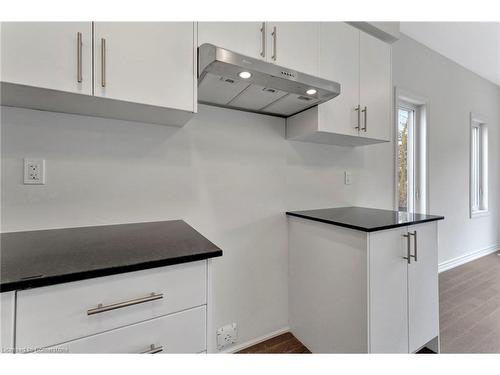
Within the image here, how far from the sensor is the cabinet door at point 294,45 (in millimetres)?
1340

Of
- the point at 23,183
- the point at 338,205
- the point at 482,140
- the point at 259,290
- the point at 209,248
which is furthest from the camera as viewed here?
the point at 482,140

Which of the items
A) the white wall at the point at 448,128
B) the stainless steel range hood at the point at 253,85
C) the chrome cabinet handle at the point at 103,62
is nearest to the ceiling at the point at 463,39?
the white wall at the point at 448,128

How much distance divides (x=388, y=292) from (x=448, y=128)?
277 centimetres

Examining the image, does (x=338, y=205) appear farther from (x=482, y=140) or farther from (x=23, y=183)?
(x=482, y=140)

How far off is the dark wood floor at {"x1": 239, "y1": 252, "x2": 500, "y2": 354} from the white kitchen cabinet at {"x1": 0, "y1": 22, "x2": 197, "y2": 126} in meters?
1.68

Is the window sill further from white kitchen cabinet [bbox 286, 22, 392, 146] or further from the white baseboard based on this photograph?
white kitchen cabinet [bbox 286, 22, 392, 146]

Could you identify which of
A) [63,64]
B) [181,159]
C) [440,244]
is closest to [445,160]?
[440,244]

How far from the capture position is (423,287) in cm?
153

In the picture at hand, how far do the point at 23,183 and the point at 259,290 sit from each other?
4.91ft

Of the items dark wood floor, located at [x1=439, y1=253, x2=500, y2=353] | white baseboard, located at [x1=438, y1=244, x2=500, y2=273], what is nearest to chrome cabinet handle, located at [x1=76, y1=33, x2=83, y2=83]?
dark wood floor, located at [x1=439, y1=253, x2=500, y2=353]

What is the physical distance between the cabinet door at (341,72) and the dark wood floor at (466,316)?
1545 mm

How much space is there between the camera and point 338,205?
210 cm

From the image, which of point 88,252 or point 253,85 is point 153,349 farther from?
point 253,85

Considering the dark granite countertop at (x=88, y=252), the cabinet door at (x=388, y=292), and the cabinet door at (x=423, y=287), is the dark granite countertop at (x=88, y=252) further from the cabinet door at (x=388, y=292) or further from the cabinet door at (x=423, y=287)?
the cabinet door at (x=423, y=287)
